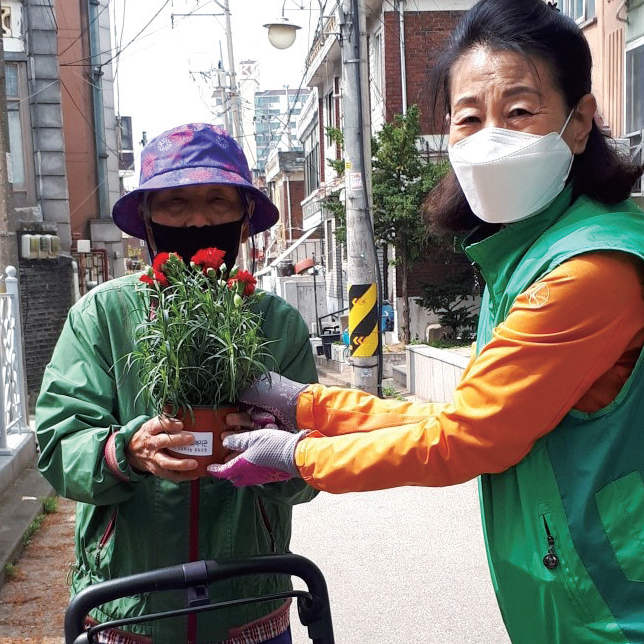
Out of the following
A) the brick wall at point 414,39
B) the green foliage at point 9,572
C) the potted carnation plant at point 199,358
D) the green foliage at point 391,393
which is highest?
the brick wall at point 414,39

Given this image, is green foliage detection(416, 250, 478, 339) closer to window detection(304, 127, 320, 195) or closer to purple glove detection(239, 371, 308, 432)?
window detection(304, 127, 320, 195)

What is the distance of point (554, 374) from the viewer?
1.67 meters

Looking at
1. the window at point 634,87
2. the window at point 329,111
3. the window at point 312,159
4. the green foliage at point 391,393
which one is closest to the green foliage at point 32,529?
the green foliage at point 391,393

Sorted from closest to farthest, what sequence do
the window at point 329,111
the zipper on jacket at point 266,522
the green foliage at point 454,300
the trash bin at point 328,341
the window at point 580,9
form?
the zipper on jacket at point 266,522, the window at point 580,9, the green foliage at point 454,300, the trash bin at point 328,341, the window at point 329,111

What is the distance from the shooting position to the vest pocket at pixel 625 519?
1.66m

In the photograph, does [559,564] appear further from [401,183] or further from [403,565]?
[401,183]

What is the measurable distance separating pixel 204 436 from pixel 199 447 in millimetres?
27

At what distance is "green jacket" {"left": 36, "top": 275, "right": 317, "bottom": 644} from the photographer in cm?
207

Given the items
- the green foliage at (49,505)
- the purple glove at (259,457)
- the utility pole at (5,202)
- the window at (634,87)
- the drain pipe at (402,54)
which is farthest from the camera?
the drain pipe at (402,54)

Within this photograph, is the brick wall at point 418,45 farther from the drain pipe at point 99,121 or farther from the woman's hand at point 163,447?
the woman's hand at point 163,447

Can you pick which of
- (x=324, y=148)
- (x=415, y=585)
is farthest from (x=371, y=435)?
(x=324, y=148)

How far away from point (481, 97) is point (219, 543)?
125 cm

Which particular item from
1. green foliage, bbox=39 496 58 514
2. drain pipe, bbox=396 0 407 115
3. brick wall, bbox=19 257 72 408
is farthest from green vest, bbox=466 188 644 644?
drain pipe, bbox=396 0 407 115

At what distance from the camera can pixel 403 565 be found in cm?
545
